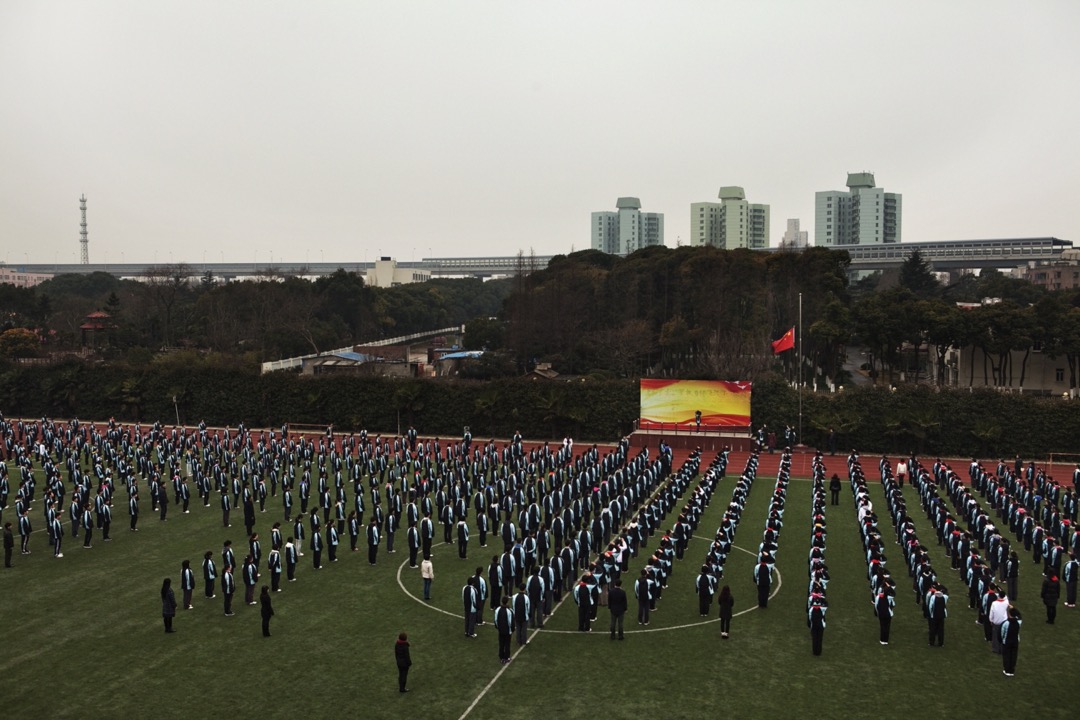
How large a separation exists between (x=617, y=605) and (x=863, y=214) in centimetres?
16705

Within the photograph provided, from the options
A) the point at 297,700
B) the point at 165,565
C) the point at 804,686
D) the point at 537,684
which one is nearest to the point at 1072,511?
the point at 804,686

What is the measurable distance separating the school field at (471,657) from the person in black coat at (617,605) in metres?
0.25

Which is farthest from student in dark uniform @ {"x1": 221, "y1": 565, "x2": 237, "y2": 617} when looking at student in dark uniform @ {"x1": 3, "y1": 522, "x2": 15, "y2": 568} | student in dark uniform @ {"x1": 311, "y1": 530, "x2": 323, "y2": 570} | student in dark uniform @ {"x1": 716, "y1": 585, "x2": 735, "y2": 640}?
student in dark uniform @ {"x1": 716, "y1": 585, "x2": 735, "y2": 640}

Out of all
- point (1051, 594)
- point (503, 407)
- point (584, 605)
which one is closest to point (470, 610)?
point (584, 605)

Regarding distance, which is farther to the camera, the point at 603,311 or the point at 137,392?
the point at 603,311

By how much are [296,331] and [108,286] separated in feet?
164

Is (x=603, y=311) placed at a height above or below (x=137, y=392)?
above

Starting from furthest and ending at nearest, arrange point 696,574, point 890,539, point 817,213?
point 817,213
point 890,539
point 696,574

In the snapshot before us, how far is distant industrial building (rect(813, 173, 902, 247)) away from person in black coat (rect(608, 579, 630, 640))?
160 meters

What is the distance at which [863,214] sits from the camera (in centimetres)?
16650

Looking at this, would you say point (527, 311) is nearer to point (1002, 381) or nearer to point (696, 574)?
point (1002, 381)

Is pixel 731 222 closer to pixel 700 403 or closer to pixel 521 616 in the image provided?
pixel 700 403

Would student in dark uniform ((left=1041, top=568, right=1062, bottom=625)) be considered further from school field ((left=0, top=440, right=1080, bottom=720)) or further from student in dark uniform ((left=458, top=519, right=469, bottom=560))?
student in dark uniform ((left=458, top=519, right=469, bottom=560))

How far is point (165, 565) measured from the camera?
1766 centimetres
